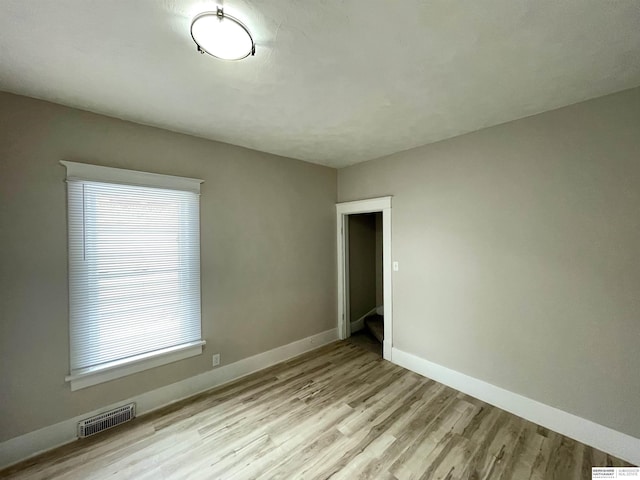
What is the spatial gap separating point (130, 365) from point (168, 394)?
0.50m

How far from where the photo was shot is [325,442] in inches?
77.8

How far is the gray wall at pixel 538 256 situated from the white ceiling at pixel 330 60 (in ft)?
1.13

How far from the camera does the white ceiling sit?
1194 millimetres

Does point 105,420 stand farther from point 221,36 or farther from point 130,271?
point 221,36

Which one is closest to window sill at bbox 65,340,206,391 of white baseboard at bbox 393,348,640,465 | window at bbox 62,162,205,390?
window at bbox 62,162,205,390

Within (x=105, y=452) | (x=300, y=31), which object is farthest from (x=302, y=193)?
(x=105, y=452)

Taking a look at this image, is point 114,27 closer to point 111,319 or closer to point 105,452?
point 111,319

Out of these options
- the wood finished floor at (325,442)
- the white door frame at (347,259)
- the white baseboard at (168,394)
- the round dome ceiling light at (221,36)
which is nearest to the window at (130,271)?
the white baseboard at (168,394)

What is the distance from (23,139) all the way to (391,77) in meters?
2.72

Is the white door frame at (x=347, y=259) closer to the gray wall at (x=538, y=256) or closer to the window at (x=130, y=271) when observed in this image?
Answer: the gray wall at (x=538, y=256)

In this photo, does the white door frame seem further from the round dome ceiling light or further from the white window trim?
the round dome ceiling light

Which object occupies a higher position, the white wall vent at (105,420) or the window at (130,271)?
the window at (130,271)

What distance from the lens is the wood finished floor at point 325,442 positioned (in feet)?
5.68

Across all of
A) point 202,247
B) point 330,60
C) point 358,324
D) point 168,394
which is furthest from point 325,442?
point 330,60
